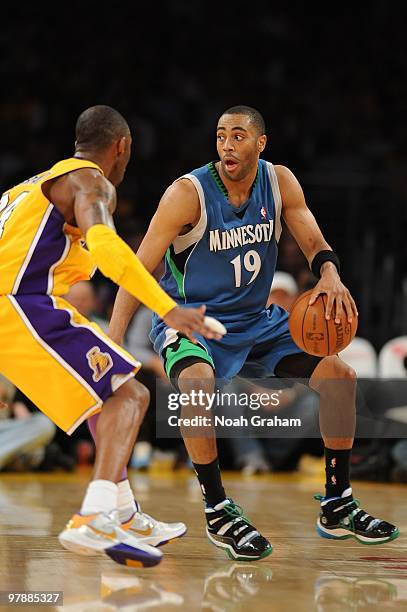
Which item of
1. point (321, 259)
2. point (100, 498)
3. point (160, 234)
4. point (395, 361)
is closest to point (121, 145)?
point (160, 234)

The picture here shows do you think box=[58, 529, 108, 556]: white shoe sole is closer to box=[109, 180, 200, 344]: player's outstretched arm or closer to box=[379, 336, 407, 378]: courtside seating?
box=[109, 180, 200, 344]: player's outstretched arm

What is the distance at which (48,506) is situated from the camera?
19.0 feet

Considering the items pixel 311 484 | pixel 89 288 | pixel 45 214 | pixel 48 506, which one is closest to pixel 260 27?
pixel 89 288

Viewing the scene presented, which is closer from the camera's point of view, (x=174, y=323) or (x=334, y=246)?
(x=174, y=323)

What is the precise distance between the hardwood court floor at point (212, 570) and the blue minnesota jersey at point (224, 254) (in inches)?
43.3

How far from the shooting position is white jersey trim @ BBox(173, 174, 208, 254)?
15.2 ft

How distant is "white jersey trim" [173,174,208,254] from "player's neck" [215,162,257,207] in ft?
0.47

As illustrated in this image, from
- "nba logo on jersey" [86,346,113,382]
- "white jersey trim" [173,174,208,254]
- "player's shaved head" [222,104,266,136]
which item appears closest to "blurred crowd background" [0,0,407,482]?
"white jersey trim" [173,174,208,254]

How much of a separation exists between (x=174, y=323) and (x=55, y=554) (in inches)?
50.8

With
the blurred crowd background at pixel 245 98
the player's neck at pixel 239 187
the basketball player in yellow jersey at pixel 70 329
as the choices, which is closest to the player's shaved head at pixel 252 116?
the player's neck at pixel 239 187

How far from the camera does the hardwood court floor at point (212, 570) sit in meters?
3.30

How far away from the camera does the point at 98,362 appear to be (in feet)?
11.9

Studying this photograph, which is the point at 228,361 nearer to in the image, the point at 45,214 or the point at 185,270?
the point at 185,270

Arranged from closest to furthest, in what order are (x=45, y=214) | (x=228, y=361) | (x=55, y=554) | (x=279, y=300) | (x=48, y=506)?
(x=45, y=214), (x=55, y=554), (x=228, y=361), (x=48, y=506), (x=279, y=300)
